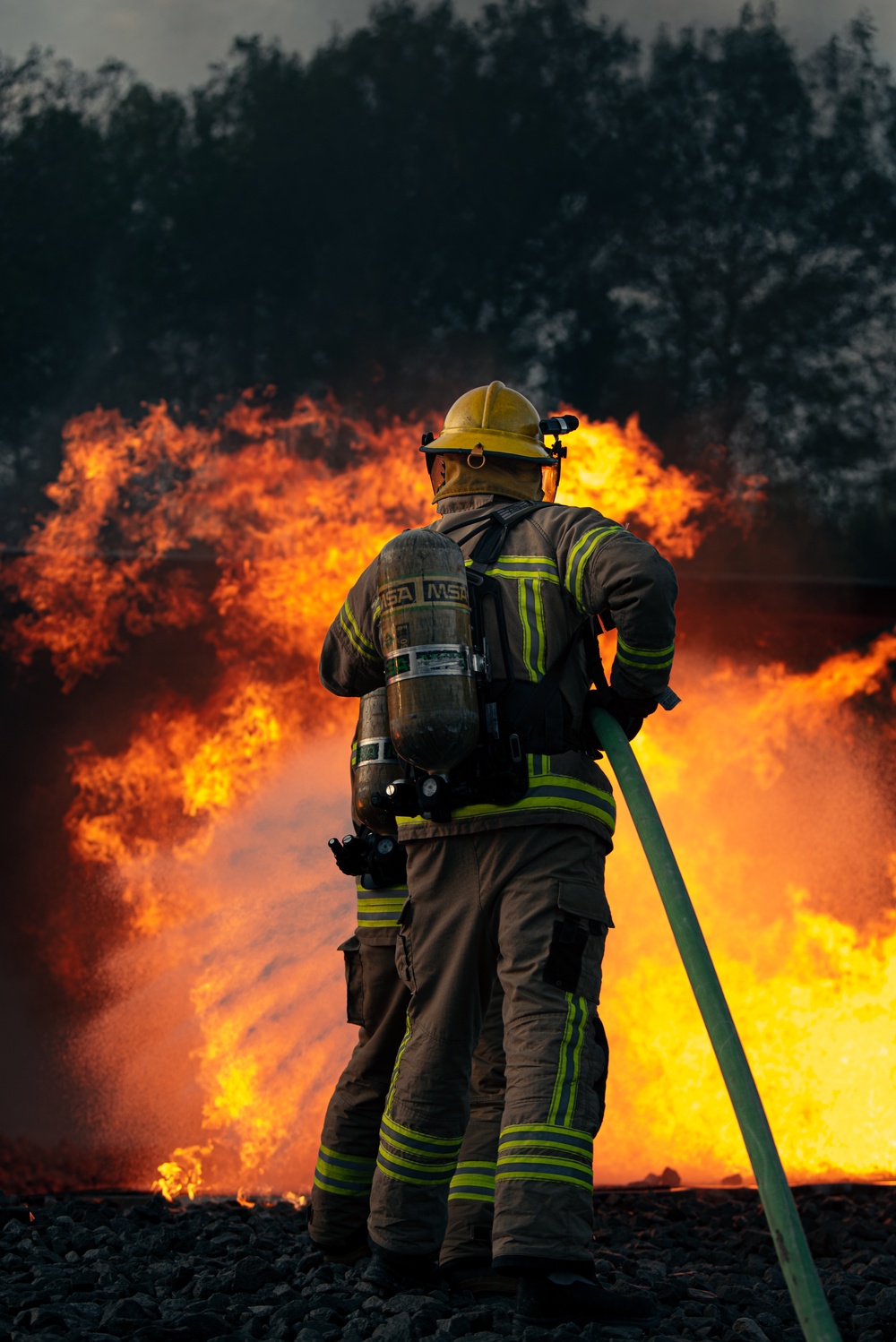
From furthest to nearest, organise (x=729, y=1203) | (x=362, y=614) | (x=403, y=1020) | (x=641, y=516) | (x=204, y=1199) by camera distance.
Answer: (x=641, y=516), (x=204, y=1199), (x=729, y=1203), (x=403, y=1020), (x=362, y=614)

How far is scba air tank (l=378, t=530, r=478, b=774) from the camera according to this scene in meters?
3.25

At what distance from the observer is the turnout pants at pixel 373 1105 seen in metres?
3.85

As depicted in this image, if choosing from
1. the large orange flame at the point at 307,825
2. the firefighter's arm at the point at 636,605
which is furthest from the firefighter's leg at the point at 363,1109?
the large orange flame at the point at 307,825

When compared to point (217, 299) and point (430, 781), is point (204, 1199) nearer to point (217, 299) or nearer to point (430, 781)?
point (430, 781)

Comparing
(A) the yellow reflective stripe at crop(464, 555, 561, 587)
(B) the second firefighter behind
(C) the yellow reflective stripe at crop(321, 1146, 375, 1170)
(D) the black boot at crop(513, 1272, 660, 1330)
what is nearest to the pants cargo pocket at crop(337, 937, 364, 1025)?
(B) the second firefighter behind

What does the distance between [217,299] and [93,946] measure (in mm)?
4704

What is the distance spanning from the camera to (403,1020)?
13.3ft

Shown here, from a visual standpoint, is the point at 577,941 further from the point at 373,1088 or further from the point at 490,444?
the point at 490,444

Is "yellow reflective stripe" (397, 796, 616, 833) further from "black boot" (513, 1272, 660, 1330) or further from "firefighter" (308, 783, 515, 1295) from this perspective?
"black boot" (513, 1272, 660, 1330)

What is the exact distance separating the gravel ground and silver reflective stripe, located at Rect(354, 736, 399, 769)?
1.66m

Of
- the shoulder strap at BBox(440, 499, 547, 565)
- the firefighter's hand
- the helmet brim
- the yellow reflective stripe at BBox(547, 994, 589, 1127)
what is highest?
the helmet brim

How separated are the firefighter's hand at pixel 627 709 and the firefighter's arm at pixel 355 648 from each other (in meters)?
0.79

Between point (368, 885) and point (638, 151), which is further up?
point (638, 151)

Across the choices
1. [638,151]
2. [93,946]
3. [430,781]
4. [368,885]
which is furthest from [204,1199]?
[638,151]
